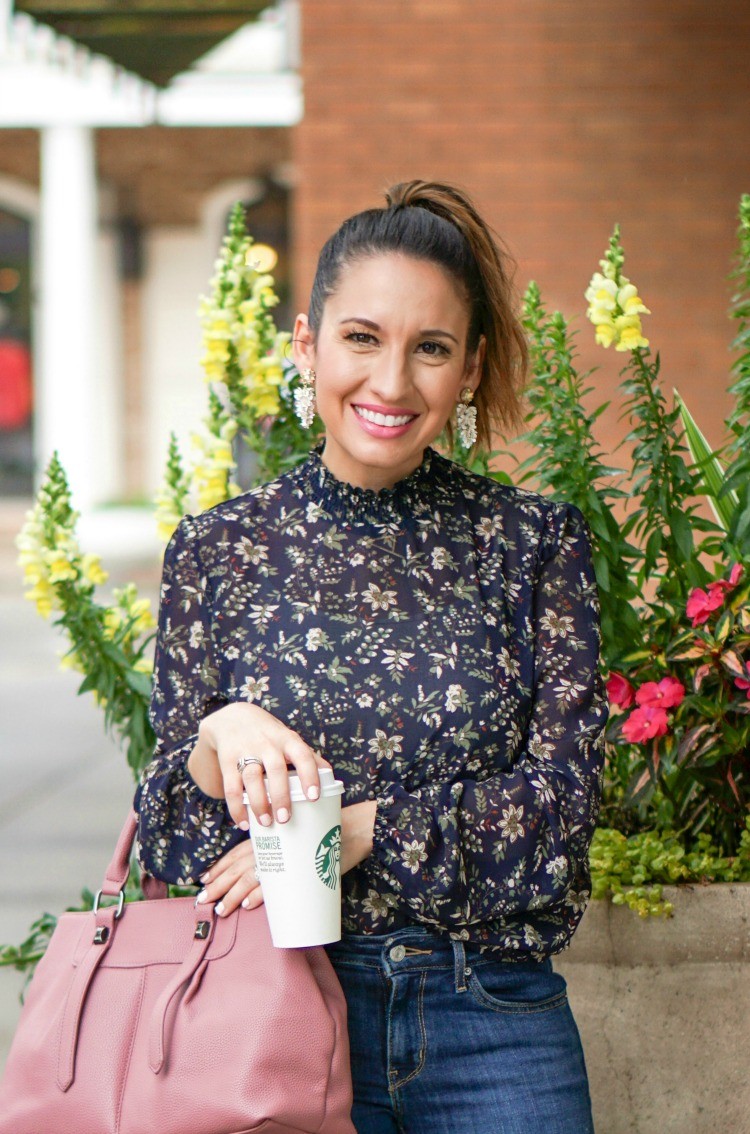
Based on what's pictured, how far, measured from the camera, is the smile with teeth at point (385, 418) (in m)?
2.03

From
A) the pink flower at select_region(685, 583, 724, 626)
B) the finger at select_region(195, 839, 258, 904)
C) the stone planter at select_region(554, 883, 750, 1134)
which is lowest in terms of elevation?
the stone planter at select_region(554, 883, 750, 1134)

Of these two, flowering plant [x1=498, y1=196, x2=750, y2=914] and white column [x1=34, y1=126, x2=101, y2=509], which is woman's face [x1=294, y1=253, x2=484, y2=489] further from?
white column [x1=34, y1=126, x2=101, y2=509]

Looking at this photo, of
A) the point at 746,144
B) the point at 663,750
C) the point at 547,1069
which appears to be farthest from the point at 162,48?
the point at 547,1069

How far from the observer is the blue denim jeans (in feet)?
6.34

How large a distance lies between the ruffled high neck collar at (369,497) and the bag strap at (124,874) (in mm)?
512

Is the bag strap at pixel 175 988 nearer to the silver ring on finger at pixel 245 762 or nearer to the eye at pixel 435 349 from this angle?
the silver ring on finger at pixel 245 762

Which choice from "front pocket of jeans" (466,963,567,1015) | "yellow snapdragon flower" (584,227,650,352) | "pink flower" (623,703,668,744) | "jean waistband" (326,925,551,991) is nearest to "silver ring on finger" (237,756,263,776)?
"jean waistband" (326,925,551,991)

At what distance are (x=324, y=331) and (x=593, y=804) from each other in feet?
2.46

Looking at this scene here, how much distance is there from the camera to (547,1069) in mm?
1965

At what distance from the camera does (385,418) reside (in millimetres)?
2031

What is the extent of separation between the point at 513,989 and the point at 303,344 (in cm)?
97

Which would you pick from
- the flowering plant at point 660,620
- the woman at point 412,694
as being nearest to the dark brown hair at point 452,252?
the woman at point 412,694

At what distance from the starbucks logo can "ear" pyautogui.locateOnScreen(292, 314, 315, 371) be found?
77 centimetres

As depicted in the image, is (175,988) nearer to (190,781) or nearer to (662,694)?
(190,781)
